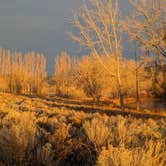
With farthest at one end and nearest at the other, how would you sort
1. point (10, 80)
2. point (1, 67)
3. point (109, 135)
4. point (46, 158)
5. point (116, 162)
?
1. point (1, 67)
2. point (10, 80)
3. point (109, 135)
4. point (46, 158)
5. point (116, 162)

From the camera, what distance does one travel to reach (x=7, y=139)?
195 inches

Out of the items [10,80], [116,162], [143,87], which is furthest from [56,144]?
[10,80]

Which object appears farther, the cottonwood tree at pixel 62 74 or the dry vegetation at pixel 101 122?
the cottonwood tree at pixel 62 74

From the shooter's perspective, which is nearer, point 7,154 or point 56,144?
point 7,154

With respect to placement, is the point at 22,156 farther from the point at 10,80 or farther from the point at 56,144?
the point at 10,80

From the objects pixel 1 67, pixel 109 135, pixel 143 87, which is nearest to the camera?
pixel 109 135

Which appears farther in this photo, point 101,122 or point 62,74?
point 62,74

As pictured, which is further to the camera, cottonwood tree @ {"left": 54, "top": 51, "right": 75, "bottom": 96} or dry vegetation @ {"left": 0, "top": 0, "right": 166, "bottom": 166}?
cottonwood tree @ {"left": 54, "top": 51, "right": 75, "bottom": 96}

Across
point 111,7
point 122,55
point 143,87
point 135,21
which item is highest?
point 111,7

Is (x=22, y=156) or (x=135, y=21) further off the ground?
(x=135, y=21)

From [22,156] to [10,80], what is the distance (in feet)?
173

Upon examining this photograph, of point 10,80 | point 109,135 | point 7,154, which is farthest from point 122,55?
point 10,80

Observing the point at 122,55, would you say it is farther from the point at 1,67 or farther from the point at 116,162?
the point at 1,67

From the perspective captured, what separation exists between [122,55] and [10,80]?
42.2m
